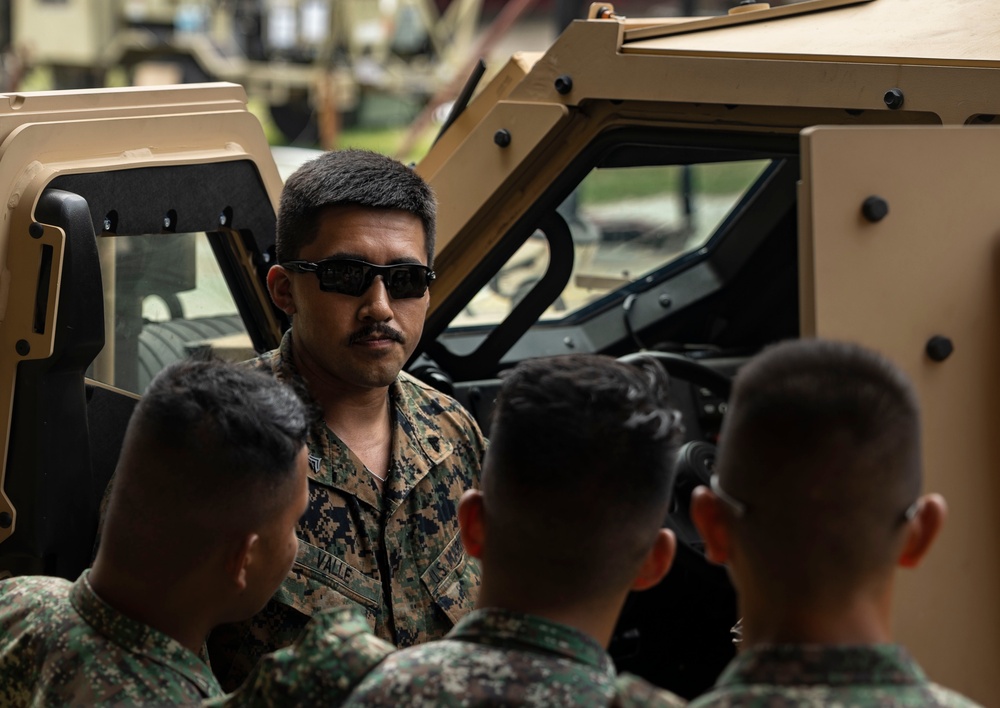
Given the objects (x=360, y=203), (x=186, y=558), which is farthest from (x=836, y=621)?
(x=360, y=203)

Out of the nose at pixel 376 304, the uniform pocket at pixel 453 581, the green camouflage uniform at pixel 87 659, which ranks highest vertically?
the nose at pixel 376 304

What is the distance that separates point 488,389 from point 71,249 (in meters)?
1.24

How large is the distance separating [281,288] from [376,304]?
0.21 m

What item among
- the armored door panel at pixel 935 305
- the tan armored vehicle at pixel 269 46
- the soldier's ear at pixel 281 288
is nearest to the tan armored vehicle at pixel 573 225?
the armored door panel at pixel 935 305

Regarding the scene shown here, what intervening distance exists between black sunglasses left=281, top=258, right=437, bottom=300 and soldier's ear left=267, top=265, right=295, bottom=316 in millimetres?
43

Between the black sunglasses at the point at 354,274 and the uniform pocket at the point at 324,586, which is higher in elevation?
the black sunglasses at the point at 354,274

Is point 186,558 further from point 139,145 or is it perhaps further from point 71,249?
point 139,145

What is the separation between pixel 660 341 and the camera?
4.23 meters

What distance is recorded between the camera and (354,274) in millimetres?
2697

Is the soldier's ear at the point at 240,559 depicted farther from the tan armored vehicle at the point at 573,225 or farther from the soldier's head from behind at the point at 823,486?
the tan armored vehicle at the point at 573,225

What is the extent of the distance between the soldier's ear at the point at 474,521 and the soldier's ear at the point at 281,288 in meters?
0.94

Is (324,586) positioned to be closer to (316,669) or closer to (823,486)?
(316,669)

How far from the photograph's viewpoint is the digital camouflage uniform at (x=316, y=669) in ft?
5.82

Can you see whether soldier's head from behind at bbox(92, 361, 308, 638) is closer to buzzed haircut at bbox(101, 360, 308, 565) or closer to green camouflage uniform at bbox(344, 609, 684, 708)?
buzzed haircut at bbox(101, 360, 308, 565)
